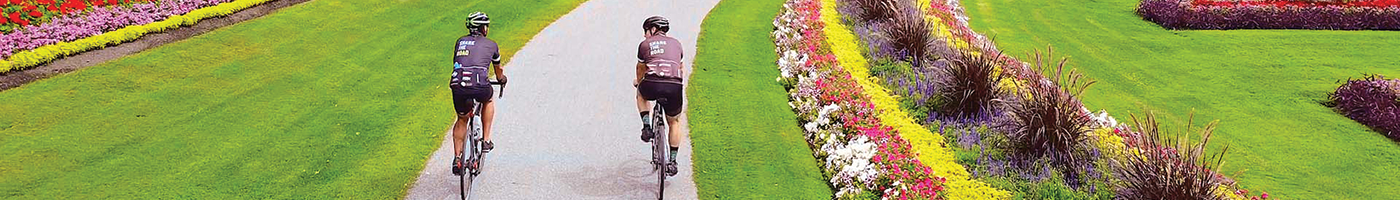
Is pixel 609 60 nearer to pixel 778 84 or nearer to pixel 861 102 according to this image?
pixel 778 84

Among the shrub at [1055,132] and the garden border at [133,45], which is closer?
the shrub at [1055,132]

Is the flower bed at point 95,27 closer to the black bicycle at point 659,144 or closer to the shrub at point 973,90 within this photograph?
the black bicycle at point 659,144

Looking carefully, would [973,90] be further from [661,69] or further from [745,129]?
[661,69]

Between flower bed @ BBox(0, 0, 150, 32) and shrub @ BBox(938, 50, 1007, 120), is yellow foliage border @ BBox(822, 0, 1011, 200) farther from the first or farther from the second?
flower bed @ BBox(0, 0, 150, 32)

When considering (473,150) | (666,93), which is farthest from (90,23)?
(666,93)

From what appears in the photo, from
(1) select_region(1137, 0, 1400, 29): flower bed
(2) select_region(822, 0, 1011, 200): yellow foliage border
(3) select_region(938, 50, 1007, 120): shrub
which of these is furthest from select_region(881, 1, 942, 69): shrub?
(1) select_region(1137, 0, 1400, 29): flower bed

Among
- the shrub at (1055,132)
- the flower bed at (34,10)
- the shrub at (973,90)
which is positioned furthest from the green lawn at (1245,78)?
the flower bed at (34,10)

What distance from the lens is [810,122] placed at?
11.0m

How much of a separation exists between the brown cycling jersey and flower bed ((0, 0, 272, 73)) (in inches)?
365

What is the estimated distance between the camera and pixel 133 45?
13969 millimetres

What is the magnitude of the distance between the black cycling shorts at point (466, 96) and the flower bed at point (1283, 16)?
1681 centimetres

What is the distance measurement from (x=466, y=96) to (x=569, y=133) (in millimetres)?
2759

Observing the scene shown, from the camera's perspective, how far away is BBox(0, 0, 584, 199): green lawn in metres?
8.50

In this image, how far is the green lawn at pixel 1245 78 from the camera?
1077cm
